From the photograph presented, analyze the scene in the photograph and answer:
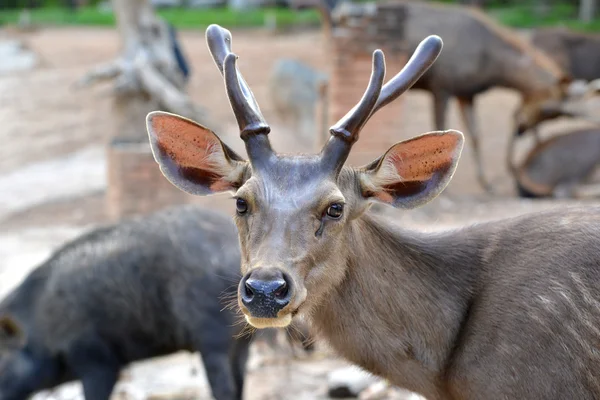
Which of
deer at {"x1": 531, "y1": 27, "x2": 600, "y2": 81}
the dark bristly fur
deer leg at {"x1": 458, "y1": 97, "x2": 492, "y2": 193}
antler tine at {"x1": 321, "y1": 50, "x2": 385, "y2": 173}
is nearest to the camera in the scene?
antler tine at {"x1": 321, "y1": 50, "x2": 385, "y2": 173}

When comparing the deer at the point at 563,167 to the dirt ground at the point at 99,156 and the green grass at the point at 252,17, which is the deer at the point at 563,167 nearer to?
the dirt ground at the point at 99,156

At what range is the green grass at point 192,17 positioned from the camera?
→ 29938 mm

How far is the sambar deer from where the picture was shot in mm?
3461

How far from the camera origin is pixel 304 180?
353 centimetres

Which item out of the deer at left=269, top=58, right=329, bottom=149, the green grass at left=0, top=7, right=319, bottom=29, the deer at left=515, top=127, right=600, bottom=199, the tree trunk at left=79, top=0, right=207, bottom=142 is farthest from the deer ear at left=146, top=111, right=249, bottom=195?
the green grass at left=0, top=7, right=319, bottom=29

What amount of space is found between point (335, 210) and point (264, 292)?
1.65 feet

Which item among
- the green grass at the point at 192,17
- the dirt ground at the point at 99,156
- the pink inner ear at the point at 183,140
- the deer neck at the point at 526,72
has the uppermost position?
the pink inner ear at the point at 183,140

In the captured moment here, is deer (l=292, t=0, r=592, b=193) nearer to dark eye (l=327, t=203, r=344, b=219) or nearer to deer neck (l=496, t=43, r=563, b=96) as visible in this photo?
deer neck (l=496, t=43, r=563, b=96)

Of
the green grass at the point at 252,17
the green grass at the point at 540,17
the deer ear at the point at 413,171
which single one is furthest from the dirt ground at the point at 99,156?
the green grass at the point at 540,17

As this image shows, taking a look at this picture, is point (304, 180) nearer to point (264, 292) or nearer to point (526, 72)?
point (264, 292)

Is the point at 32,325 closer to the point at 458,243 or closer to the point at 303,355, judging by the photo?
the point at 303,355

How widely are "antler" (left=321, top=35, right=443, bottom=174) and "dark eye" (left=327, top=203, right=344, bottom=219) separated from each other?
0.14 meters

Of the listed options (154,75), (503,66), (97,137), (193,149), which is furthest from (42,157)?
(193,149)

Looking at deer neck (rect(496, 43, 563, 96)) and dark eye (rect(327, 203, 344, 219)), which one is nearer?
dark eye (rect(327, 203, 344, 219))
